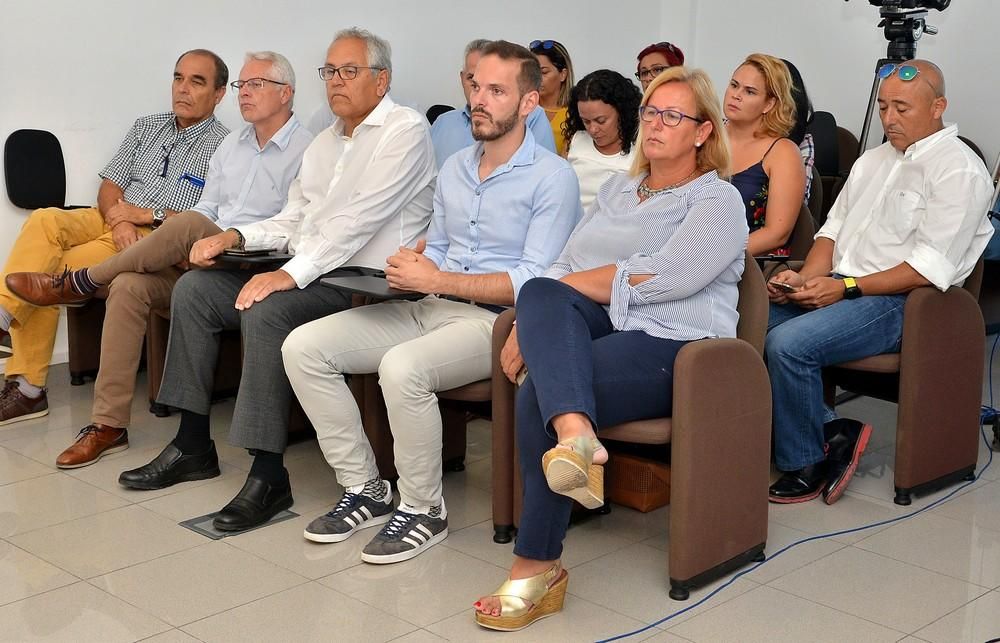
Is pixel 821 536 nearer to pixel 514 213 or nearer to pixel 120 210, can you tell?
pixel 514 213

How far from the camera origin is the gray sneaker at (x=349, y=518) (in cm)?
280

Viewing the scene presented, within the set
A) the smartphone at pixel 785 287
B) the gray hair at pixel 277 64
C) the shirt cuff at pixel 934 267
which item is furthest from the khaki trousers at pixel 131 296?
the shirt cuff at pixel 934 267

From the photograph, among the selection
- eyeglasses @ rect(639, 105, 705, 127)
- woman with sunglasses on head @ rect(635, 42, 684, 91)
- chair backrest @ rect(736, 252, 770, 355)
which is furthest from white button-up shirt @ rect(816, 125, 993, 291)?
woman with sunglasses on head @ rect(635, 42, 684, 91)

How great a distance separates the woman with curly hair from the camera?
3777mm

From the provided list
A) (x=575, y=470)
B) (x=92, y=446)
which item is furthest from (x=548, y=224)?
(x=92, y=446)

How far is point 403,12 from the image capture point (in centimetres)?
551

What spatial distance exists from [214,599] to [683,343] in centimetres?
120

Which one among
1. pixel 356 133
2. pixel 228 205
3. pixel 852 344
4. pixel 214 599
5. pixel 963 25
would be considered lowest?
pixel 214 599

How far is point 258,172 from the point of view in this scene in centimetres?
386

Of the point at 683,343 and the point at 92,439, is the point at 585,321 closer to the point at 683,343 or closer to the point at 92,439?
the point at 683,343

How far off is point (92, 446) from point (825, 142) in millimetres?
3700

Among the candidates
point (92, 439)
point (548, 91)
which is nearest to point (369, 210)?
point (92, 439)

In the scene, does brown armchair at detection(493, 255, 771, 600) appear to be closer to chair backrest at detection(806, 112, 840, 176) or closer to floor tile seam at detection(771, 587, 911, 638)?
floor tile seam at detection(771, 587, 911, 638)

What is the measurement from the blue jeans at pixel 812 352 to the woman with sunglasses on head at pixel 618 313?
19.7 inches
